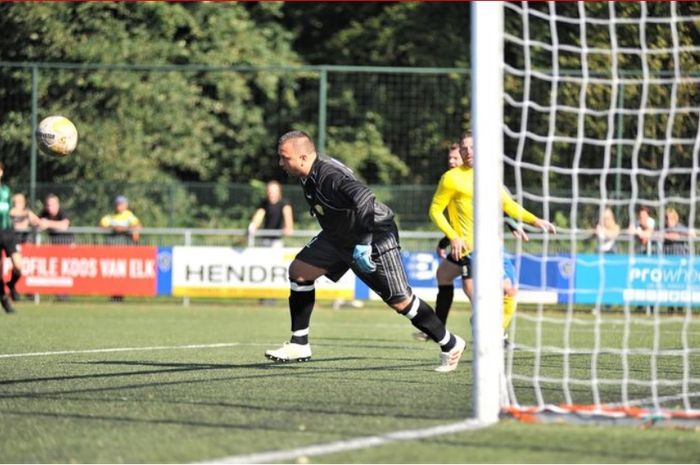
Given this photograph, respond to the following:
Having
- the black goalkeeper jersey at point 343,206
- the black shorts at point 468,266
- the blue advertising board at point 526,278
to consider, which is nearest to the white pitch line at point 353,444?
the black goalkeeper jersey at point 343,206

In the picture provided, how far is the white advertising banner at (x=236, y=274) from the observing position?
2184cm

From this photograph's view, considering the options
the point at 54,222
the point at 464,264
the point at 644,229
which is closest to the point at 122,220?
the point at 54,222

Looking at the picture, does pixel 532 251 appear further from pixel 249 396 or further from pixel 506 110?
pixel 249 396

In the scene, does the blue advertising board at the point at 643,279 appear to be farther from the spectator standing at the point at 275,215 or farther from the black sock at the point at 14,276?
the black sock at the point at 14,276

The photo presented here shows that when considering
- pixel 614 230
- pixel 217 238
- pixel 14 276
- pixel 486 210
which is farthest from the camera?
pixel 217 238

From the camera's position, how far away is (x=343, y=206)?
9.80m

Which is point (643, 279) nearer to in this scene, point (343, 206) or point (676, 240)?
point (676, 240)

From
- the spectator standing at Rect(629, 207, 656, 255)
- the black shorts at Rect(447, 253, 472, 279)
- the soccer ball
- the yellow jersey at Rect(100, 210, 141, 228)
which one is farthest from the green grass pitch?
the yellow jersey at Rect(100, 210, 141, 228)

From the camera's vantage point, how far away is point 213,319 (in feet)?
61.5

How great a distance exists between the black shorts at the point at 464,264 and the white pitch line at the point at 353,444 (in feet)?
17.6

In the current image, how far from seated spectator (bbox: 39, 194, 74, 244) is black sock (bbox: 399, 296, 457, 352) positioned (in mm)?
13273

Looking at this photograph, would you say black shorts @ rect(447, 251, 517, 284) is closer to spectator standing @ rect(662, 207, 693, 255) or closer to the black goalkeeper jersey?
the black goalkeeper jersey

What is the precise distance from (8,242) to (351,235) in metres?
10.0

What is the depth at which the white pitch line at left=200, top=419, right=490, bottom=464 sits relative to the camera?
574cm
